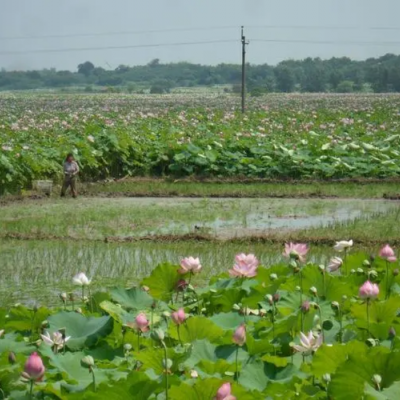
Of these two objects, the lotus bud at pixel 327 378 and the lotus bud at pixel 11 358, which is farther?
the lotus bud at pixel 11 358

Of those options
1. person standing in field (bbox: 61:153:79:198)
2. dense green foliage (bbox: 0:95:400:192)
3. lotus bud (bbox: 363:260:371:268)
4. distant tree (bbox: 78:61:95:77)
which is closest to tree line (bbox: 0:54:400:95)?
distant tree (bbox: 78:61:95:77)

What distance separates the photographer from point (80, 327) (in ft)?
13.0

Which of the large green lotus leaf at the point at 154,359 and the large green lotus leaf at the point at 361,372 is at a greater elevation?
the large green lotus leaf at the point at 361,372

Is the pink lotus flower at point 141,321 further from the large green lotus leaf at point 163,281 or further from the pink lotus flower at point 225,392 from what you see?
the pink lotus flower at point 225,392

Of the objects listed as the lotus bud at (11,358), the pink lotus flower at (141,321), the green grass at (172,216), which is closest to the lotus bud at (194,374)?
the pink lotus flower at (141,321)

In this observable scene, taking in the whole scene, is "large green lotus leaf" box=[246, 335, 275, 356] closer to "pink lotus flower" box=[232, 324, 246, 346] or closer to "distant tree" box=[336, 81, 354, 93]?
"pink lotus flower" box=[232, 324, 246, 346]

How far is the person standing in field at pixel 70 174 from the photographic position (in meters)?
14.7

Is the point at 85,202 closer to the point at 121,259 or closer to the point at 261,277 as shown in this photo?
the point at 121,259

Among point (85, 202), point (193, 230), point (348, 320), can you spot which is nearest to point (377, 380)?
point (348, 320)

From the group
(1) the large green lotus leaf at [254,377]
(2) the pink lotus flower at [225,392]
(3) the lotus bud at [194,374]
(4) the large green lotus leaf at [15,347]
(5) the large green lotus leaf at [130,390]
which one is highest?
(2) the pink lotus flower at [225,392]

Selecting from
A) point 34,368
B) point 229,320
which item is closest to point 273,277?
point 229,320

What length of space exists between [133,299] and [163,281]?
0.30 m

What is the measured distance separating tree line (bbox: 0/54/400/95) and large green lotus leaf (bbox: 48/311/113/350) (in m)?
95.1

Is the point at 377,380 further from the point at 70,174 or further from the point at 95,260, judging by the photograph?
the point at 70,174
